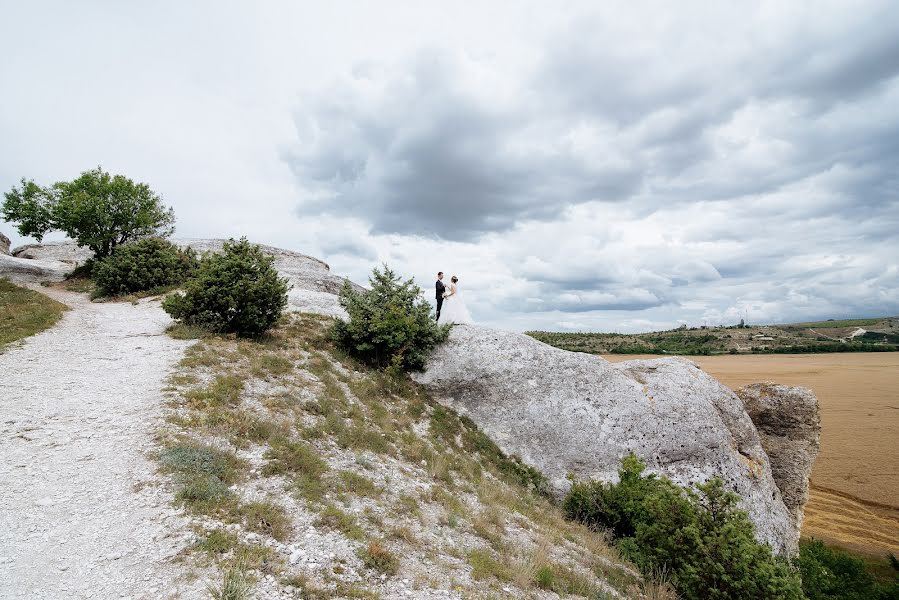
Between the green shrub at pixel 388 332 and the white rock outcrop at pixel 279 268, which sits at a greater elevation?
the white rock outcrop at pixel 279 268

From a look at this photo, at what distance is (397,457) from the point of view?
1259 centimetres

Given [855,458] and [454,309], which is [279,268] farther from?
[855,458]

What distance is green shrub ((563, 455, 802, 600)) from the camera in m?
8.41

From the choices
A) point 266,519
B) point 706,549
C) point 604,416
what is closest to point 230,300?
point 266,519

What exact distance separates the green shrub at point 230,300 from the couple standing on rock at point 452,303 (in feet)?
28.8

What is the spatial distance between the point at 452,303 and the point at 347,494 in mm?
15338

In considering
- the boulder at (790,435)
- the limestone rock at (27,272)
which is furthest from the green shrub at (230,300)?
the limestone rock at (27,272)

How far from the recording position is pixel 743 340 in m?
108

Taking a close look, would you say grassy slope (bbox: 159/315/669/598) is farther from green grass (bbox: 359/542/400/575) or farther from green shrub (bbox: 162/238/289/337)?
green shrub (bbox: 162/238/289/337)

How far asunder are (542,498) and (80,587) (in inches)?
514

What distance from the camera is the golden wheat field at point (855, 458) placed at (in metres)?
23.1

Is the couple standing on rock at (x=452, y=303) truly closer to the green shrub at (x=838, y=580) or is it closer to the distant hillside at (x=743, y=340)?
the green shrub at (x=838, y=580)

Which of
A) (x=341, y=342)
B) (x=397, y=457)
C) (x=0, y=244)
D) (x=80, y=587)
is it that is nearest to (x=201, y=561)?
(x=80, y=587)

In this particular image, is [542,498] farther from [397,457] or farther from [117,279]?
[117,279]
